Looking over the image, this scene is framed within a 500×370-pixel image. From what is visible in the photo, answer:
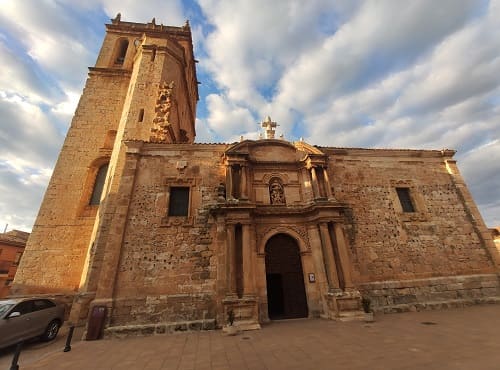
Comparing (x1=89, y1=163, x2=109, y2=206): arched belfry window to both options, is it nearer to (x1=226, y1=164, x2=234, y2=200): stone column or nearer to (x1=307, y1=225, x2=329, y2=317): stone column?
(x1=226, y1=164, x2=234, y2=200): stone column

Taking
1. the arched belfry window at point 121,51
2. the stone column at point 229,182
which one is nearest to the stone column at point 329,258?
the stone column at point 229,182

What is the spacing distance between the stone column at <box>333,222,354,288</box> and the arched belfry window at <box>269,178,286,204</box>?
2.65m

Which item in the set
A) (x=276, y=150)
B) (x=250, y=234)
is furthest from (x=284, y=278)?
(x=276, y=150)

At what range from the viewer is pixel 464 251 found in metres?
10.8

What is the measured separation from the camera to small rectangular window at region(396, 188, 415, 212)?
458 inches

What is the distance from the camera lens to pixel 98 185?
544 inches

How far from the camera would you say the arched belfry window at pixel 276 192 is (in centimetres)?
1067

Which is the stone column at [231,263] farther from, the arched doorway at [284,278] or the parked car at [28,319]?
the parked car at [28,319]

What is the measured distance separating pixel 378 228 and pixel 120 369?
1077 centimetres

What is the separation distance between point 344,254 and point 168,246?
7192 millimetres

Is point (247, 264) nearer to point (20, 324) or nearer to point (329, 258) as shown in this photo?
point (329, 258)

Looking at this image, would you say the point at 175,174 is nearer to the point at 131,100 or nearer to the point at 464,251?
the point at 131,100

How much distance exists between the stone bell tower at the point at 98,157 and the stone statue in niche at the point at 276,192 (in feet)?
20.9

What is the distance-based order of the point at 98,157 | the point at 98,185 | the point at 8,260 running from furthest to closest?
the point at 8,260
the point at 98,157
the point at 98,185
